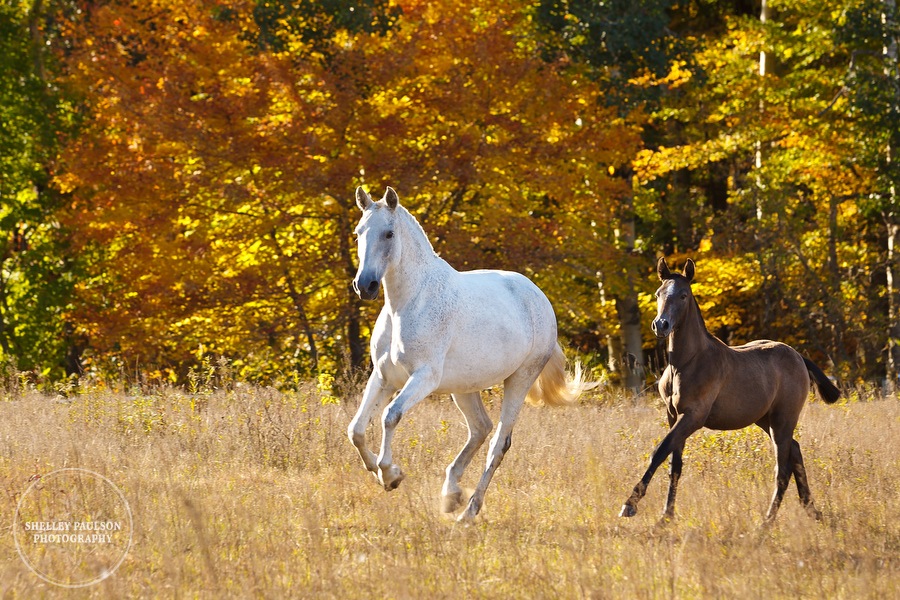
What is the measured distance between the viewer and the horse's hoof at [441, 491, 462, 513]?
6945 millimetres

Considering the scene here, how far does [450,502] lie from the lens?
6969 millimetres

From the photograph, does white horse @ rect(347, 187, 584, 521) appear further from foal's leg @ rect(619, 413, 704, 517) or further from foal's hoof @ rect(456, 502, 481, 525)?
foal's leg @ rect(619, 413, 704, 517)

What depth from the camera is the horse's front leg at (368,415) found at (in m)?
6.64

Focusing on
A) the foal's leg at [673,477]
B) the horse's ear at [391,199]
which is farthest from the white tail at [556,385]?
the horse's ear at [391,199]

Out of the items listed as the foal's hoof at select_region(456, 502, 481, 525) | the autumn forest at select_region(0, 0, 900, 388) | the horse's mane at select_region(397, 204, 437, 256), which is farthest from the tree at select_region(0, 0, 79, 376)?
the foal's hoof at select_region(456, 502, 481, 525)

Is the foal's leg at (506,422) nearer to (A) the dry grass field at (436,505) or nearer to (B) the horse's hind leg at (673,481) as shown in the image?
(A) the dry grass field at (436,505)

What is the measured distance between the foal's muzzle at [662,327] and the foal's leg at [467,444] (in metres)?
1.52

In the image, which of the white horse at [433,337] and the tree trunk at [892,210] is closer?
the white horse at [433,337]

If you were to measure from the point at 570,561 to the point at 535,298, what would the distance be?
2.67 m

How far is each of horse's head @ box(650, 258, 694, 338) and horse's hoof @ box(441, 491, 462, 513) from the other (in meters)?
1.67

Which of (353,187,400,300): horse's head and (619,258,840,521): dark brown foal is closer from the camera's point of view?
(353,187,400,300): horse's head

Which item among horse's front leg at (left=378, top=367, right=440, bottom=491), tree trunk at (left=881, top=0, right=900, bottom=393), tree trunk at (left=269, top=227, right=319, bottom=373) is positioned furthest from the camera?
tree trunk at (left=881, top=0, right=900, bottom=393)

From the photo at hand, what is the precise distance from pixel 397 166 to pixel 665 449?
24.7ft

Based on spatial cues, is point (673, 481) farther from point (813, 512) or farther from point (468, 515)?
point (468, 515)
